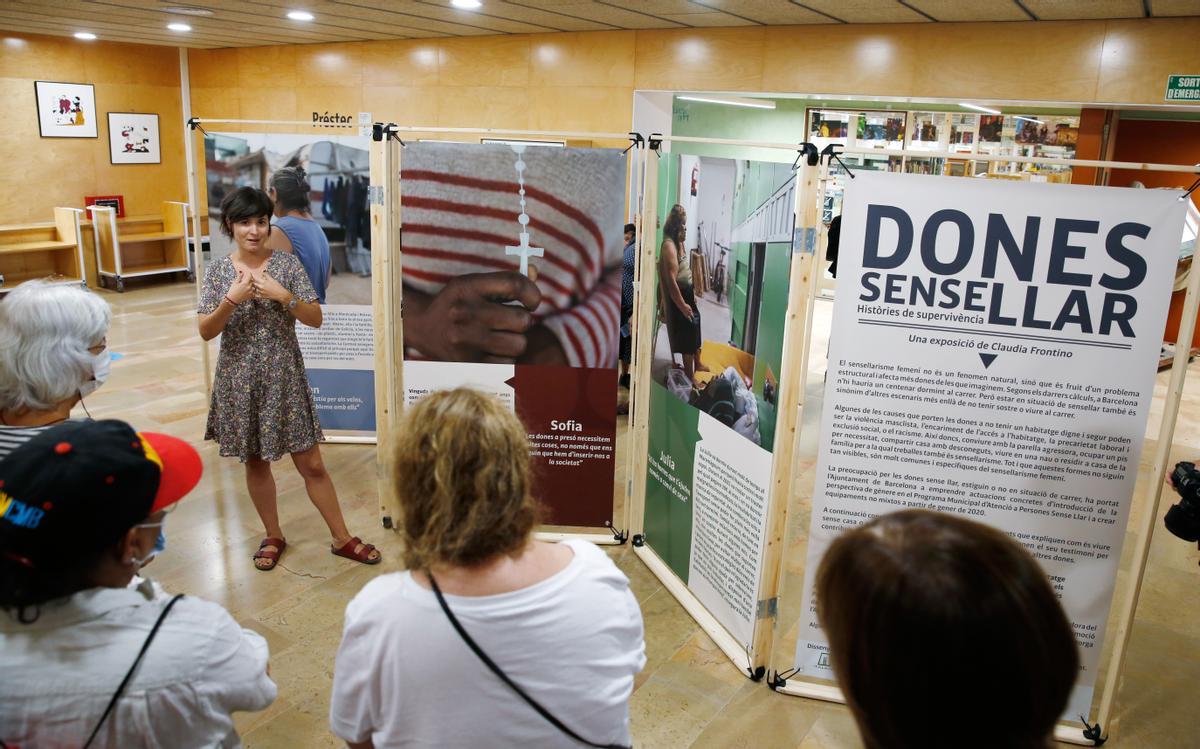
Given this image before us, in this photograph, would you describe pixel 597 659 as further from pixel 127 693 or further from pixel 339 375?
pixel 339 375

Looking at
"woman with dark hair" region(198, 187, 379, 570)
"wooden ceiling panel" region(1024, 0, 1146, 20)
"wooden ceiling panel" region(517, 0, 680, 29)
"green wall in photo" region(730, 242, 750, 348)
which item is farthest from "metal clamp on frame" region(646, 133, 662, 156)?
"wooden ceiling panel" region(1024, 0, 1146, 20)

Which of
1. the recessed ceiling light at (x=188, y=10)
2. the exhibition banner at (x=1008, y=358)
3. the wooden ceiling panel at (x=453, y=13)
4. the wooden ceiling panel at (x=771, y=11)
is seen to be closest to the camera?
the exhibition banner at (x=1008, y=358)

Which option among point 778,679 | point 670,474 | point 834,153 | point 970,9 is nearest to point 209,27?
point 970,9

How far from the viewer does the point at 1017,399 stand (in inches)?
109

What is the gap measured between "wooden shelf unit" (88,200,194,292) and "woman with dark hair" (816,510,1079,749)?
445 inches

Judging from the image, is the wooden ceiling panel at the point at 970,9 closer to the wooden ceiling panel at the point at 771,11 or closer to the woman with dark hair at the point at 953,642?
the wooden ceiling panel at the point at 771,11

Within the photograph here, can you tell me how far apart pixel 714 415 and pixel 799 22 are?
4906mm

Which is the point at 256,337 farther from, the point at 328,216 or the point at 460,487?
the point at 460,487

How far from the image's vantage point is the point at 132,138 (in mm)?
11445

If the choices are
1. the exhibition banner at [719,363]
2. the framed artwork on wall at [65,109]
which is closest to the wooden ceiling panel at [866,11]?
the exhibition banner at [719,363]

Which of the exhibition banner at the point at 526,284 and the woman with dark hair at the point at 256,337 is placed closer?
the woman with dark hair at the point at 256,337

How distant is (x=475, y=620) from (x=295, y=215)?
14.6ft

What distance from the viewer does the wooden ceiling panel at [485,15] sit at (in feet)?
19.1

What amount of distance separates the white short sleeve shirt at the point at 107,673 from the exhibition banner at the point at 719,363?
2.21m
